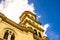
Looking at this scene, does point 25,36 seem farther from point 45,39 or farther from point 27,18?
point 27,18

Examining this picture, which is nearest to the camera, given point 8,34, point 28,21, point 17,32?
point 8,34

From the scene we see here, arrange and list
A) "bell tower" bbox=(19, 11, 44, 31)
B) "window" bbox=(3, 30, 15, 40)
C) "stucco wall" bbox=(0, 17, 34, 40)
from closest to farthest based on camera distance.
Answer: "window" bbox=(3, 30, 15, 40) < "stucco wall" bbox=(0, 17, 34, 40) < "bell tower" bbox=(19, 11, 44, 31)

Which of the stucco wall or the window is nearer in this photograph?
the window

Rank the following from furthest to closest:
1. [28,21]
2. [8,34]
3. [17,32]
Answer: [28,21], [17,32], [8,34]

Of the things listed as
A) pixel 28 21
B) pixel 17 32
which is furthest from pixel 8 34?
→ pixel 28 21

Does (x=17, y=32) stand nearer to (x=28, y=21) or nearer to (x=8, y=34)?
(x=8, y=34)

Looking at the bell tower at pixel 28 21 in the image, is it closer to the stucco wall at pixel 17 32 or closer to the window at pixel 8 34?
the stucco wall at pixel 17 32

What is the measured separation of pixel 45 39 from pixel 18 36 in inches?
288

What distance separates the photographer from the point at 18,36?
28234 mm

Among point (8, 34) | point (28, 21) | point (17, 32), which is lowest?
point (8, 34)

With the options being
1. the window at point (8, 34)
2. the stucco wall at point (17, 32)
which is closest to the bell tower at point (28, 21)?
the stucco wall at point (17, 32)

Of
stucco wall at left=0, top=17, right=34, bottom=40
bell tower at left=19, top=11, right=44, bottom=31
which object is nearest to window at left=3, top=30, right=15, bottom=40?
stucco wall at left=0, top=17, right=34, bottom=40

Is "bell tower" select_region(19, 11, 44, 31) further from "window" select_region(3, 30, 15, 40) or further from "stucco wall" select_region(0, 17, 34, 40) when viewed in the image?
"window" select_region(3, 30, 15, 40)

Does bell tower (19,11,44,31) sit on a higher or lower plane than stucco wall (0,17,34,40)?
higher
